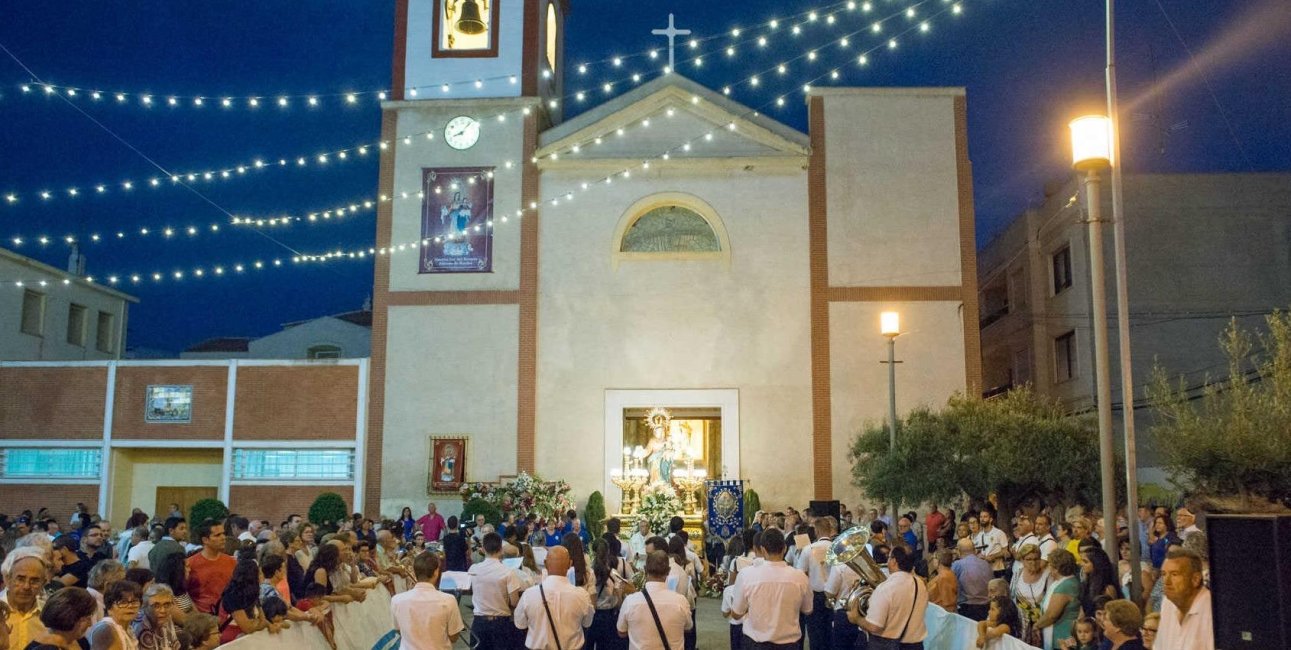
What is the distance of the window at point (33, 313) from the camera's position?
32.5 metres

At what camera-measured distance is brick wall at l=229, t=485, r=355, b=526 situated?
26.3 meters

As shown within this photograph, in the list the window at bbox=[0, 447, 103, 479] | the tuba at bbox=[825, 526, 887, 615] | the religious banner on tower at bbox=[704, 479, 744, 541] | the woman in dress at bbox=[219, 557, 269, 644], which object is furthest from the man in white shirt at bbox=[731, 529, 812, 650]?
the window at bbox=[0, 447, 103, 479]

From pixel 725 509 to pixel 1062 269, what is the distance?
43.4 ft

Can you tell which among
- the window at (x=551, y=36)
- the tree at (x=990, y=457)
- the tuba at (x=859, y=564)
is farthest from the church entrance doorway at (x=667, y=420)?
the tuba at (x=859, y=564)

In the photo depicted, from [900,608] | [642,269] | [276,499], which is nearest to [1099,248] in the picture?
[900,608]

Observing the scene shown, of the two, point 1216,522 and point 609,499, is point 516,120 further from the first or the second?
point 1216,522

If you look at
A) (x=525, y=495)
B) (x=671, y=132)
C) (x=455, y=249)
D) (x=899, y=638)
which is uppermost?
(x=671, y=132)

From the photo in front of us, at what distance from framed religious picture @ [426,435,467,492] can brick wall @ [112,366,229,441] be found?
5158 mm

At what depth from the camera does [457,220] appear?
27438mm

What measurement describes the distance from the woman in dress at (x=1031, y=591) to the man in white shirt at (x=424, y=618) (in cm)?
494

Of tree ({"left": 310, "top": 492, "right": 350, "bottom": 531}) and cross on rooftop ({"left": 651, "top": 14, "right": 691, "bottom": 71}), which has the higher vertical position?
cross on rooftop ({"left": 651, "top": 14, "right": 691, "bottom": 71})

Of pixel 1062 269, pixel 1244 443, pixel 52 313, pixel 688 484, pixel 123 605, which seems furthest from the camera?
pixel 52 313

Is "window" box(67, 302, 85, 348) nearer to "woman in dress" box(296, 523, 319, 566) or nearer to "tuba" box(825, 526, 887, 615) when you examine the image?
"woman in dress" box(296, 523, 319, 566)

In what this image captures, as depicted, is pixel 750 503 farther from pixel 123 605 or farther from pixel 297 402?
pixel 123 605
